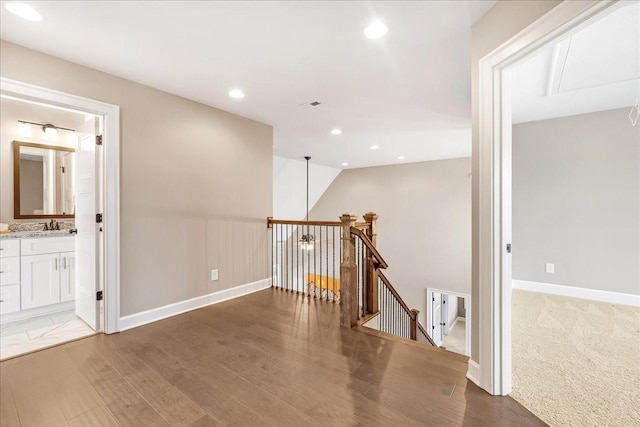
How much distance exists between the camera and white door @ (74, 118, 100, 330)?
105 inches

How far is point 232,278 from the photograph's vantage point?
3.65m

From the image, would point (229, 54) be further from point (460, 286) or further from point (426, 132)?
point (460, 286)

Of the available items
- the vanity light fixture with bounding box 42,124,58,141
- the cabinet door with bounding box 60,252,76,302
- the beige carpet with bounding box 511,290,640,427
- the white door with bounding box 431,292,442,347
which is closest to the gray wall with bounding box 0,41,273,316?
the cabinet door with bounding box 60,252,76,302

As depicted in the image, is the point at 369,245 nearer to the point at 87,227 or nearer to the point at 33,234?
the point at 87,227

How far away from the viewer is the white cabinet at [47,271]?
3.14m

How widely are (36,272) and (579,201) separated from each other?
22.4 feet

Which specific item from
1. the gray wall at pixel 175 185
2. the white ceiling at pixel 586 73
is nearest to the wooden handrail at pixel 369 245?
the gray wall at pixel 175 185

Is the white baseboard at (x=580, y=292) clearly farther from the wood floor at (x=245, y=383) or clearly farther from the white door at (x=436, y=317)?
the white door at (x=436, y=317)

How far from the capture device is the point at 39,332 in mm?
2758

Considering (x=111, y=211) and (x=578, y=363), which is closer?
(x=578, y=363)

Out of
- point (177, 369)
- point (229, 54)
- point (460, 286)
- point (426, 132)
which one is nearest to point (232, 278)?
point (177, 369)

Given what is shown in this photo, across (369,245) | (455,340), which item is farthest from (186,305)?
(455,340)

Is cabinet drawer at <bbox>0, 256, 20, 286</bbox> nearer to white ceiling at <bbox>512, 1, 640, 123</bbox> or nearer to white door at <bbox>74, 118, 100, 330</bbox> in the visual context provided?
white door at <bbox>74, 118, 100, 330</bbox>

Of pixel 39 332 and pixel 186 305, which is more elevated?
pixel 186 305
